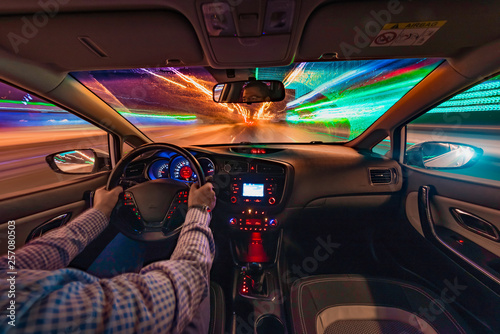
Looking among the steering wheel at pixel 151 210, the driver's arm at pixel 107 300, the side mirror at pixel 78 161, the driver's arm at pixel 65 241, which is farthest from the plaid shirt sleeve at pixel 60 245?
the side mirror at pixel 78 161

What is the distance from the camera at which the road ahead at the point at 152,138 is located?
8.41 feet

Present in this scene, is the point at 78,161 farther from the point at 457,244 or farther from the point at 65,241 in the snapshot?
the point at 457,244

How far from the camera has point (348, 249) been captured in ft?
9.50

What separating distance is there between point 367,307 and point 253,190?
5.22 ft

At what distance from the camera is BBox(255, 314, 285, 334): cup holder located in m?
1.96

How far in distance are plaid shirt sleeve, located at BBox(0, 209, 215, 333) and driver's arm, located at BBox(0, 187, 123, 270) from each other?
573 millimetres

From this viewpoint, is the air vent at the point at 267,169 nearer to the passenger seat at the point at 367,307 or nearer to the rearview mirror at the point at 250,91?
the rearview mirror at the point at 250,91

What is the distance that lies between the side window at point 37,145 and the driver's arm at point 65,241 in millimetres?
807

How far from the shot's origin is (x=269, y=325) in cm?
201

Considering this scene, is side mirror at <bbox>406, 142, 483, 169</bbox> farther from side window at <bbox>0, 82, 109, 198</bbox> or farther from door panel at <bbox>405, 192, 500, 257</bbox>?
side window at <bbox>0, 82, 109, 198</bbox>

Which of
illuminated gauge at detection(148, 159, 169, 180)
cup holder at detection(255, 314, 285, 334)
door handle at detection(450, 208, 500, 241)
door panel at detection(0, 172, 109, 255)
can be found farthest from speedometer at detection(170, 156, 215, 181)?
door handle at detection(450, 208, 500, 241)

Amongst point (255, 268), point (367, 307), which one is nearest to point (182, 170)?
point (255, 268)

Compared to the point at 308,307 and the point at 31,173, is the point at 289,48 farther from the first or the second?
the point at 31,173

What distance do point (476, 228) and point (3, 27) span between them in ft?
12.4
